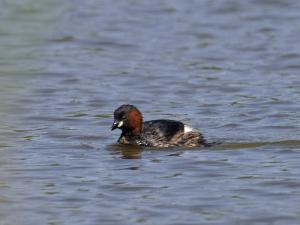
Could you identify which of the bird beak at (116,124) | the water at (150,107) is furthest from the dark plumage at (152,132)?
the water at (150,107)

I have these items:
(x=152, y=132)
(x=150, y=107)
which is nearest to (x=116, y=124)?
(x=152, y=132)

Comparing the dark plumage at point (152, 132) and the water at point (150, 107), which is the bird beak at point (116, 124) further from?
the water at point (150, 107)

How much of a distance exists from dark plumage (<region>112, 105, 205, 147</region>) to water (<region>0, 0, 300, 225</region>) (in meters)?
Result: 0.23

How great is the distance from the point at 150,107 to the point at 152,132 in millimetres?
2317

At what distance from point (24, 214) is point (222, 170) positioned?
8.59 feet

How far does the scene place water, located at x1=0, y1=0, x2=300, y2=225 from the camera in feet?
28.8

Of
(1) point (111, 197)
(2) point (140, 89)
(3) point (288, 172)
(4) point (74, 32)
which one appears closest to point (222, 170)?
(3) point (288, 172)

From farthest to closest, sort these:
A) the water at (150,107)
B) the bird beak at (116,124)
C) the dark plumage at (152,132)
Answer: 1. the bird beak at (116,124)
2. the dark plumage at (152,132)
3. the water at (150,107)

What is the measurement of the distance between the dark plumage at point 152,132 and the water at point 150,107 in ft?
0.77

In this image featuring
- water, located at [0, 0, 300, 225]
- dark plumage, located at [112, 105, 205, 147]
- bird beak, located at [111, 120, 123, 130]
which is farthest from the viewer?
bird beak, located at [111, 120, 123, 130]

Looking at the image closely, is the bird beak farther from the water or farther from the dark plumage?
the water

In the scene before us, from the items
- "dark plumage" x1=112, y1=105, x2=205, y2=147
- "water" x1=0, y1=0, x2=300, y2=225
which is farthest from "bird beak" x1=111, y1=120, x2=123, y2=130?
"water" x1=0, y1=0, x2=300, y2=225

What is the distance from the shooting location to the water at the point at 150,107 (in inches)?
345

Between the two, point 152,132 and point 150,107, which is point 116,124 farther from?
point 150,107
